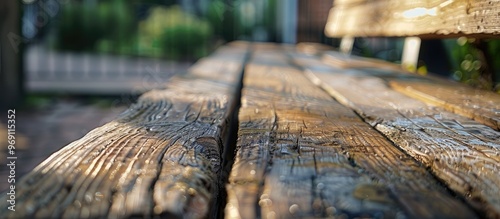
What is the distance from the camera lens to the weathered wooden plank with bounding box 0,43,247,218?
0.69 metres

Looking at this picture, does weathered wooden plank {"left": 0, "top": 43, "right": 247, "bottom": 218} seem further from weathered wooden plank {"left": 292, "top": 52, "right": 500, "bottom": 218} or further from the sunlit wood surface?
weathered wooden plank {"left": 292, "top": 52, "right": 500, "bottom": 218}

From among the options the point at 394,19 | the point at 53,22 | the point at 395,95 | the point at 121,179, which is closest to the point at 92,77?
the point at 53,22

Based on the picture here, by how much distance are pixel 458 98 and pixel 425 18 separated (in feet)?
1.46

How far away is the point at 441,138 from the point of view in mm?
1101

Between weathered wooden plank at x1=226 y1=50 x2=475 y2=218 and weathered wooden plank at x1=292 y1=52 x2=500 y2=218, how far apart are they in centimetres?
3

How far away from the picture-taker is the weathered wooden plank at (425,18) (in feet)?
4.93

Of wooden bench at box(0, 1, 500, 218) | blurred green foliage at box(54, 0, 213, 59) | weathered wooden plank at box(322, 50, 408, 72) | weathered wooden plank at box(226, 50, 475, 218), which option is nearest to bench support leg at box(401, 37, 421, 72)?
weathered wooden plank at box(322, 50, 408, 72)

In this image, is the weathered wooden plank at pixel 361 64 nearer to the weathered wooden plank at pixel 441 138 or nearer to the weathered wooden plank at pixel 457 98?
the weathered wooden plank at pixel 457 98

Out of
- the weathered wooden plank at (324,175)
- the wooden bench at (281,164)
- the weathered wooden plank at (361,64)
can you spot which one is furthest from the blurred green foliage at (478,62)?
the weathered wooden plank at (324,175)

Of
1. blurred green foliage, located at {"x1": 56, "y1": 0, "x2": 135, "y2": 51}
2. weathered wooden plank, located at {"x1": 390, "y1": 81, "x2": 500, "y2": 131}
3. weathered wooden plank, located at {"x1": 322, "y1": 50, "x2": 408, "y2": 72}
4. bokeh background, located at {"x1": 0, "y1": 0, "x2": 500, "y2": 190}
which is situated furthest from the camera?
blurred green foliage, located at {"x1": 56, "y1": 0, "x2": 135, "y2": 51}

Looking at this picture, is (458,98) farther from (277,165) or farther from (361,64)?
(361,64)

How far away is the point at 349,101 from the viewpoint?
1656mm

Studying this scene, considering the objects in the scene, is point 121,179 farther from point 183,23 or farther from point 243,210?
point 183,23

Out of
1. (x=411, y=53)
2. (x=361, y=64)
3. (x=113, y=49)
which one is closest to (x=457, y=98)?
(x=361, y=64)
